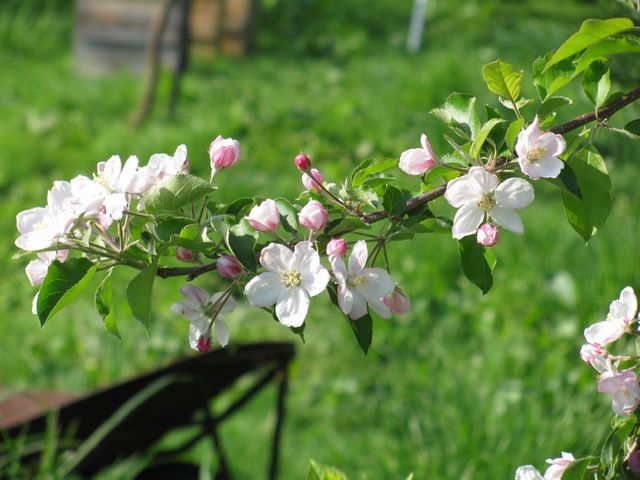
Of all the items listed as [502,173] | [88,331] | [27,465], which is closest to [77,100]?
[88,331]

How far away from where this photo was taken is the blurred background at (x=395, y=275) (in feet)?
9.17

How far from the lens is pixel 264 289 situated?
96cm

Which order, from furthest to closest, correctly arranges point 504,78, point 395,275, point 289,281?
1. point 395,275
2. point 504,78
3. point 289,281

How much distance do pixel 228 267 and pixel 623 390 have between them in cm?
41

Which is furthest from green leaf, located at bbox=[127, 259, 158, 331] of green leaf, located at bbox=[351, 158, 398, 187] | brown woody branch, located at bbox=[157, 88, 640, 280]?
green leaf, located at bbox=[351, 158, 398, 187]

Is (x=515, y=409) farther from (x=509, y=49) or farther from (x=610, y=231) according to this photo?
(x=509, y=49)

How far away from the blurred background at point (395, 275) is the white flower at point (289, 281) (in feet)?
0.64

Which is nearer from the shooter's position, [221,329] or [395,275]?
[221,329]

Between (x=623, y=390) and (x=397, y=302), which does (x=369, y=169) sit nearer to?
(x=397, y=302)

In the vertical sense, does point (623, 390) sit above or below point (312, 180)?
below

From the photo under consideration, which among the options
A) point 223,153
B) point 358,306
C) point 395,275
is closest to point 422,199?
point 358,306

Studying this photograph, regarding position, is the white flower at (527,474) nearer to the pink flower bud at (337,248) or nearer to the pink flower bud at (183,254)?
the pink flower bud at (337,248)

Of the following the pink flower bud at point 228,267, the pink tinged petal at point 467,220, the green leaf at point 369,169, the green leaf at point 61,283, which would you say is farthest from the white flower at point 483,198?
the green leaf at point 61,283

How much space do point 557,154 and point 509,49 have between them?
3.48 m
